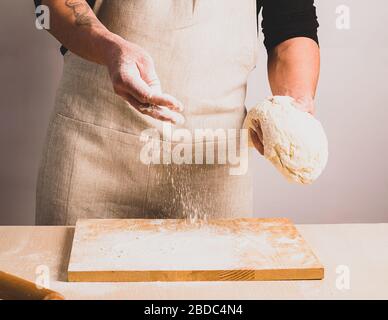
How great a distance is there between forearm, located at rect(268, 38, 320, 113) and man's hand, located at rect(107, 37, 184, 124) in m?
0.34

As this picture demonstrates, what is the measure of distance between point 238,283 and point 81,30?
752 millimetres

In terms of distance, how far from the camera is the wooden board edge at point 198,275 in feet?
3.50

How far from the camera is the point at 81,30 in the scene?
147 cm

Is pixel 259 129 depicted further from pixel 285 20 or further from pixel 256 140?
pixel 285 20

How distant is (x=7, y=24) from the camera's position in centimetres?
157

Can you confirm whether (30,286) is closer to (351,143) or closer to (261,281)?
(261,281)

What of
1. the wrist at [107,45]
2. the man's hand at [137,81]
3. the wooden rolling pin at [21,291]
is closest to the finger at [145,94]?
the man's hand at [137,81]

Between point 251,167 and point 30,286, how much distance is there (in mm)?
856

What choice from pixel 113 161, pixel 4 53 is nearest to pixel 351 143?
pixel 113 161

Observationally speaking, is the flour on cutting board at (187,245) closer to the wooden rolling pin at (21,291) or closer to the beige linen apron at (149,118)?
the wooden rolling pin at (21,291)

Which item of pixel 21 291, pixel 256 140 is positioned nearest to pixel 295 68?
pixel 256 140

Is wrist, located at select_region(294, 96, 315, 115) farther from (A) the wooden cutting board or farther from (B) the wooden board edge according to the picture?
(B) the wooden board edge

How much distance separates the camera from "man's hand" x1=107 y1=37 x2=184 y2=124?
130 centimetres
